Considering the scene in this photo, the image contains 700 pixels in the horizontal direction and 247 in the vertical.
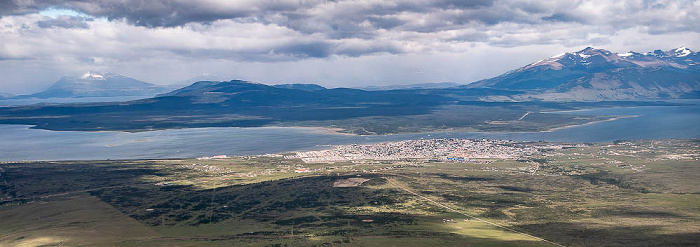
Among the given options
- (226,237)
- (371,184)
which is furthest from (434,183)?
(226,237)

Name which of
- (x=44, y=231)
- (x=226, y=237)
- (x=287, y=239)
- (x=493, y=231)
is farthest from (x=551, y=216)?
(x=44, y=231)

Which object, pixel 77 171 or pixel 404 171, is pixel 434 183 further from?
pixel 77 171

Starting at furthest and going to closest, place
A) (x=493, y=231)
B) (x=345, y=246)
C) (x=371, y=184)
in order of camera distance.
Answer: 1. (x=371, y=184)
2. (x=493, y=231)
3. (x=345, y=246)

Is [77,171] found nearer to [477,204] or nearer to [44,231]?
[44,231]

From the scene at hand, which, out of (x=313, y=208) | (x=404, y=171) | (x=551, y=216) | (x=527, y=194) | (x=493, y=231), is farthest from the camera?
(x=404, y=171)

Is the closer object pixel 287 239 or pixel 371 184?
pixel 287 239

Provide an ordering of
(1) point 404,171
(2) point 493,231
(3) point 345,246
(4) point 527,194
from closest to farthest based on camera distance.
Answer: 1. (3) point 345,246
2. (2) point 493,231
3. (4) point 527,194
4. (1) point 404,171
